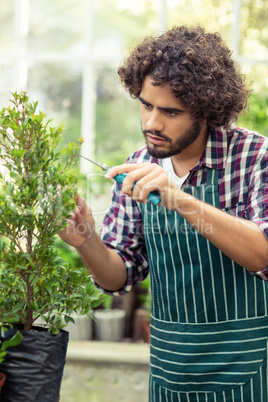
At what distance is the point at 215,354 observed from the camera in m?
1.56

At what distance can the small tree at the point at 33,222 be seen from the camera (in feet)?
3.73

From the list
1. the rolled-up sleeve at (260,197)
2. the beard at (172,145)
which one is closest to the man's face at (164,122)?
the beard at (172,145)

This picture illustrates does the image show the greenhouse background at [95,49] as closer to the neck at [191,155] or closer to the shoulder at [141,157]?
the shoulder at [141,157]

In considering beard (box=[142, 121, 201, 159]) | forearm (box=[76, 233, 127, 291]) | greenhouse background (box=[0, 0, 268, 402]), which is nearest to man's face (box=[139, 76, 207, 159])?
beard (box=[142, 121, 201, 159])

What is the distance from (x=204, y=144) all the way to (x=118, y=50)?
2645mm

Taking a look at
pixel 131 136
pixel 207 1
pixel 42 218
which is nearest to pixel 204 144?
pixel 42 218

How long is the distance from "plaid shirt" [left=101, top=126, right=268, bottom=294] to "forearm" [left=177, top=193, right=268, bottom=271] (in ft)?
0.11

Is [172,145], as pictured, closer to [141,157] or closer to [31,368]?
[141,157]

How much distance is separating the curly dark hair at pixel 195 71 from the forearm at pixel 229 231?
1.12 ft

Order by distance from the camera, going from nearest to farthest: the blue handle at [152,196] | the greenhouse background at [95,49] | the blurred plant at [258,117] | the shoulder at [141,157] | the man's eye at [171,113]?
the blue handle at [152,196] → the man's eye at [171,113] → the shoulder at [141,157] → the blurred plant at [258,117] → the greenhouse background at [95,49]

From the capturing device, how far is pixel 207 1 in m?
4.04

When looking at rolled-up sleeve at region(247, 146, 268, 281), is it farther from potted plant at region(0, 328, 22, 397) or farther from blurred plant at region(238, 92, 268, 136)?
blurred plant at region(238, 92, 268, 136)

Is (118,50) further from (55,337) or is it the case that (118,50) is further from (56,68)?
(55,337)

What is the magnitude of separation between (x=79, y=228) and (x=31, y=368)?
1.64 feet
